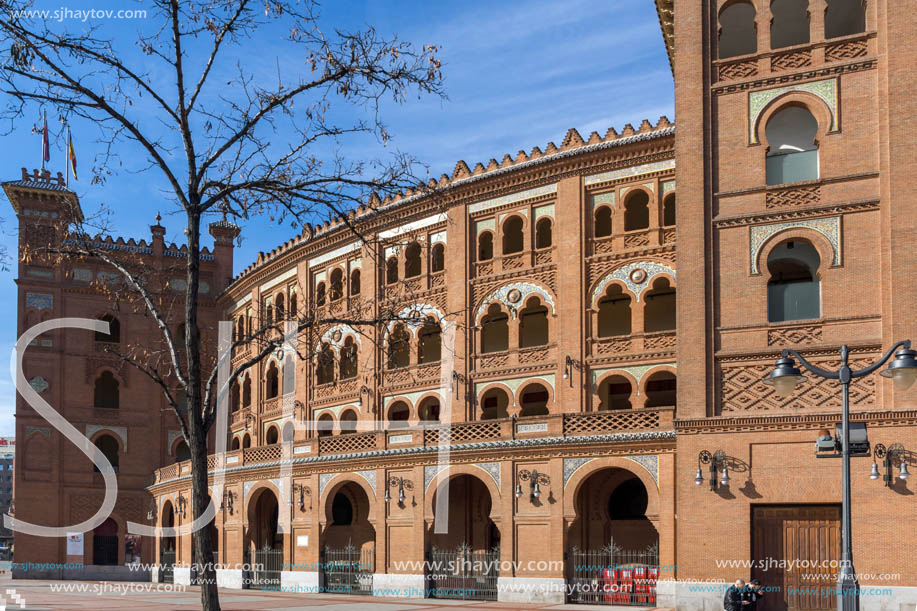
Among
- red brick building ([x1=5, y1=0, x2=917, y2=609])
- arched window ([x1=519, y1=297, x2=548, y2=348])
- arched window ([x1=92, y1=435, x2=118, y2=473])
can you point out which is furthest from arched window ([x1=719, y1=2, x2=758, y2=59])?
arched window ([x1=92, y1=435, x2=118, y2=473])

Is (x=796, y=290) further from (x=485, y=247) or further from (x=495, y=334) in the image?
(x=495, y=334)

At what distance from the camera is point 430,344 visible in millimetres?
40656

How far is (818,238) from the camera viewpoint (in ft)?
79.3

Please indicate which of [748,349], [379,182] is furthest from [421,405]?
[379,182]

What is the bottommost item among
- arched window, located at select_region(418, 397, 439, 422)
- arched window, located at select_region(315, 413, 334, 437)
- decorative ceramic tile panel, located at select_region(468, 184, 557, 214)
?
arched window, located at select_region(315, 413, 334, 437)

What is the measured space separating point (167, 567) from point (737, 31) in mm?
34671

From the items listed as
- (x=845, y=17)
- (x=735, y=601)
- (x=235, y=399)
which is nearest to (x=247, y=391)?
(x=235, y=399)

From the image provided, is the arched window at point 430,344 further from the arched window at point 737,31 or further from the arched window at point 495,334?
the arched window at point 737,31

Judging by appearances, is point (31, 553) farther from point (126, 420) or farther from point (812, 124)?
point (812, 124)

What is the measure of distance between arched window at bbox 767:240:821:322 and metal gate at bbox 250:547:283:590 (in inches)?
830

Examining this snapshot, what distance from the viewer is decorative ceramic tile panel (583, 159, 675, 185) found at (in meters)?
33.0

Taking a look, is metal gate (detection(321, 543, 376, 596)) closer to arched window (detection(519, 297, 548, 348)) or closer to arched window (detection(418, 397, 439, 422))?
arched window (detection(418, 397, 439, 422))

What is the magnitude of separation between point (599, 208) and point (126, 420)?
31.1 meters

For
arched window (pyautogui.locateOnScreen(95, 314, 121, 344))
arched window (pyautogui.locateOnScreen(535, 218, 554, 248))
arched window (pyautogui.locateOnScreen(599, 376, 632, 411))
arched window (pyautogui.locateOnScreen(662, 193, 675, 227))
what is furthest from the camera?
arched window (pyautogui.locateOnScreen(95, 314, 121, 344))
